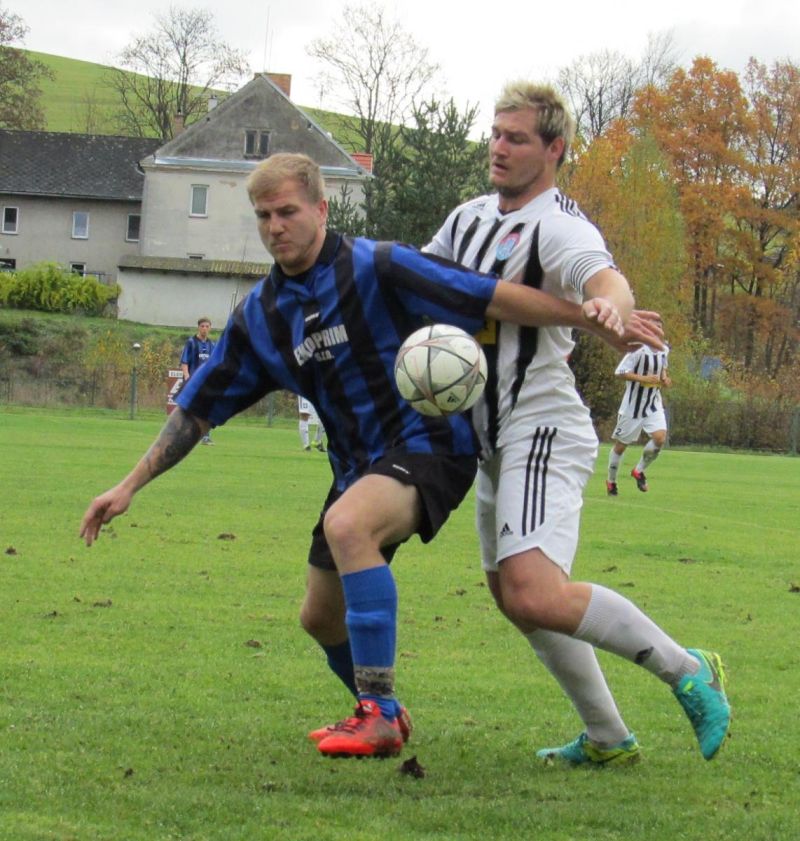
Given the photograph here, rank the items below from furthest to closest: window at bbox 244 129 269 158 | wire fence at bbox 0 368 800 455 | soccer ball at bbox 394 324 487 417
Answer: window at bbox 244 129 269 158, wire fence at bbox 0 368 800 455, soccer ball at bbox 394 324 487 417

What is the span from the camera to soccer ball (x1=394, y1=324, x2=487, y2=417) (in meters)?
4.44

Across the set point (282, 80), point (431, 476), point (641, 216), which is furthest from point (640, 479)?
point (282, 80)

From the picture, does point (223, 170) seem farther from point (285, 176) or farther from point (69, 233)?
point (285, 176)

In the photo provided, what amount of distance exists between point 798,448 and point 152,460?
1459 inches

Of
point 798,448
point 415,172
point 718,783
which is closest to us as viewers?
point 718,783

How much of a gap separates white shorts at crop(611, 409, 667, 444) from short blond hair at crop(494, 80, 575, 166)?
14.1 meters

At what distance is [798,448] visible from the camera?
132ft

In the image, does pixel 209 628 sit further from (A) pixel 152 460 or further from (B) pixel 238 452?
(B) pixel 238 452

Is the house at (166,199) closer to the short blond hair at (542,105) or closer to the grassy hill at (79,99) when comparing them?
the grassy hill at (79,99)

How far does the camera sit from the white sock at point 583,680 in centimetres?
486

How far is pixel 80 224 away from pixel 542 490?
67224 millimetres

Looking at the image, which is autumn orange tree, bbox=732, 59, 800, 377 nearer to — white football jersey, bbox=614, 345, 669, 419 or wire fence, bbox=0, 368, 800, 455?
wire fence, bbox=0, 368, 800, 455

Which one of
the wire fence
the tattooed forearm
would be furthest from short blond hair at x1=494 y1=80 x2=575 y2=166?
the wire fence

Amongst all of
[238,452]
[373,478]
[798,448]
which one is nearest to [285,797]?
[373,478]
